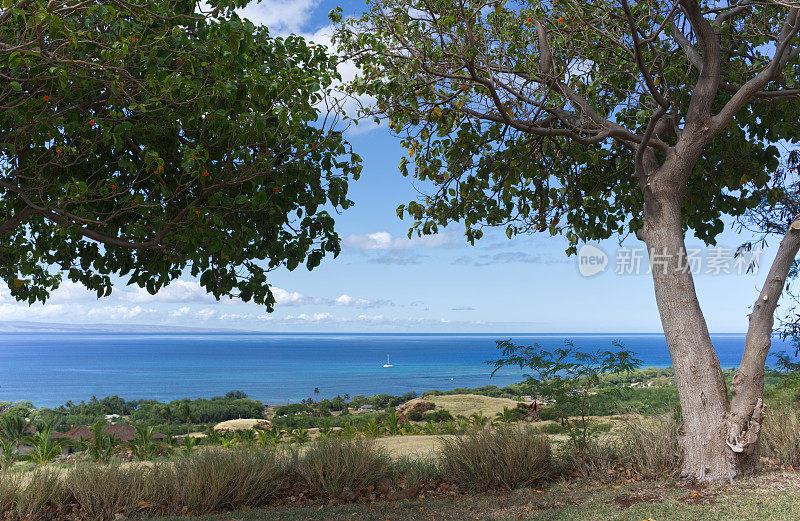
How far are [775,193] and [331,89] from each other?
7790mm

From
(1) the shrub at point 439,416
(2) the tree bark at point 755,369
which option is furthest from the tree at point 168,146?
(1) the shrub at point 439,416

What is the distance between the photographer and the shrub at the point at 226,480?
612 cm

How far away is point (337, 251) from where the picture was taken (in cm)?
641

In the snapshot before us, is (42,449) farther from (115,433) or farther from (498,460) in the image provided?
(498,460)

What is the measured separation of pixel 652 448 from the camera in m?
6.65

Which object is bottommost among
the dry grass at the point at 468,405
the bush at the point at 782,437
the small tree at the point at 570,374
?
the dry grass at the point at 468,405

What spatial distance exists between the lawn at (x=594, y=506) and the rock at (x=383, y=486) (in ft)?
1.32

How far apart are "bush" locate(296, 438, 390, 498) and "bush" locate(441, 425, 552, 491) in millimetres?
927

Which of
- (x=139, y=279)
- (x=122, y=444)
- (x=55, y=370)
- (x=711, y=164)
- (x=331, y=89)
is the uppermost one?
(x=331, y=89)

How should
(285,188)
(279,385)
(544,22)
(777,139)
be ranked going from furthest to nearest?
(279,385)
(777,139)
(544,22)
(285,188)

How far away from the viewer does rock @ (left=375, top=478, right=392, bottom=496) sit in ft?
21.3

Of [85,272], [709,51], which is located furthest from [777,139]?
[85,272]

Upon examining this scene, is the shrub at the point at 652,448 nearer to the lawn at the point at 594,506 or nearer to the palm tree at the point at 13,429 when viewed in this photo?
the lawn at the point at 594,506

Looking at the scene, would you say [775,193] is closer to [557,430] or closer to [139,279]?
[557,430]
